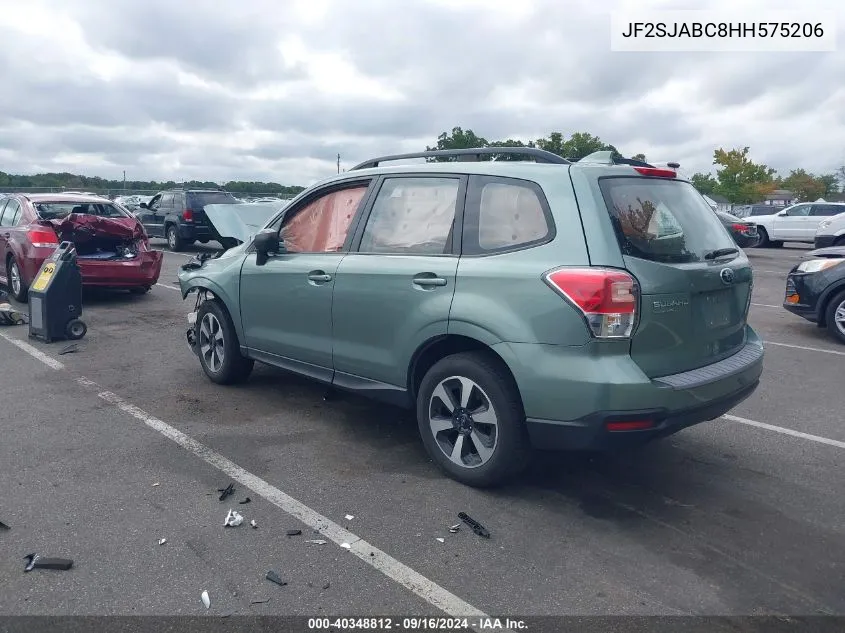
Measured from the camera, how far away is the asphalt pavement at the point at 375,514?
3.06 m

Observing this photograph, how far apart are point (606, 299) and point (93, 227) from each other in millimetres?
8801

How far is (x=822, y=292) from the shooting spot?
8664mm

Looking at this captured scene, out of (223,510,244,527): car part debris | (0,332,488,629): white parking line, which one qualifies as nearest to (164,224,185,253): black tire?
(0,332,488,629): white parking line

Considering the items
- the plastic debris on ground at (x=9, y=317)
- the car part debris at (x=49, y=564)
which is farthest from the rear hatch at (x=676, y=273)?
the plastic debris on ground at (x=9, y=317)

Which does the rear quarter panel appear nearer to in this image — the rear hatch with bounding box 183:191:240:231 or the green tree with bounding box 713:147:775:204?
the rear hatch with bounding box 183:191:240:231

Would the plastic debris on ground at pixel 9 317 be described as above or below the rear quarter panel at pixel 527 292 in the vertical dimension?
below

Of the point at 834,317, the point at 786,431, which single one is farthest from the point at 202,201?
the point at 786,431

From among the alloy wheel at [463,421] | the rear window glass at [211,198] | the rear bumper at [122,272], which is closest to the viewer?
the alloy wheel at [463,421]

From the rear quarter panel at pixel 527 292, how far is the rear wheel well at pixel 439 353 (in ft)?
0.47

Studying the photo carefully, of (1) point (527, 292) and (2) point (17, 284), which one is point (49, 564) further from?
(2) point (17, 284)

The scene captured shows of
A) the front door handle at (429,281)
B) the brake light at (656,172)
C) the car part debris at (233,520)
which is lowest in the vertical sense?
the car part debris at (233,520)

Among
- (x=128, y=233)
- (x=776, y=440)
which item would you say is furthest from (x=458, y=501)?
(x=128, y=233)

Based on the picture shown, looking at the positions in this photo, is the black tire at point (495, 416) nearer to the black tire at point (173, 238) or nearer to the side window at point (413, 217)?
the side window at point (413, 217)

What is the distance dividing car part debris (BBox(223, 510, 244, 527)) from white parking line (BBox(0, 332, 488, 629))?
0.76 ft
